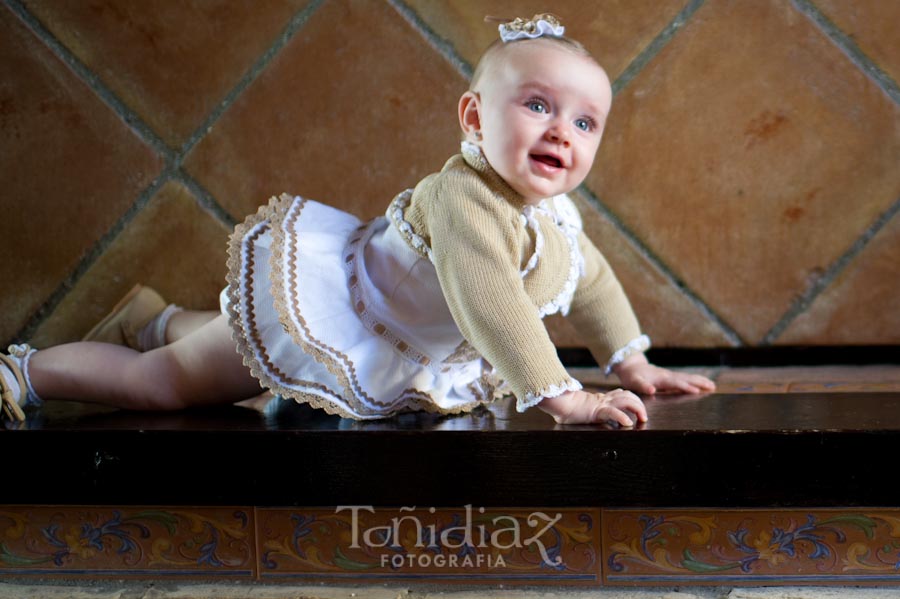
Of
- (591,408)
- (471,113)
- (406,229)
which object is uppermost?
(471,113)

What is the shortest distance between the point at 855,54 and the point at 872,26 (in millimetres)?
46

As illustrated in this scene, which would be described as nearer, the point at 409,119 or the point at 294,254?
the point at 294,254

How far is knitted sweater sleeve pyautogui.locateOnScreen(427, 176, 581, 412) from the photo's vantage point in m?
1.15

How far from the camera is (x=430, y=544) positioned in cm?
125

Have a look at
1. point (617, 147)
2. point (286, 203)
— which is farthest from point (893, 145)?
point (286, 203)

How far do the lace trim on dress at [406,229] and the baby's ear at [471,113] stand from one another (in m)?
0.13

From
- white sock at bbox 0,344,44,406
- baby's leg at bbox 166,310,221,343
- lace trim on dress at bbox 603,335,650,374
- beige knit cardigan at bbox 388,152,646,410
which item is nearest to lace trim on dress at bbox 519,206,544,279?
beige knit cardigan at bbox 388,152,646,410

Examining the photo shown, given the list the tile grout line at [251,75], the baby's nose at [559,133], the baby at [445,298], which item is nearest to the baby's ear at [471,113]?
the baby at [445,298]

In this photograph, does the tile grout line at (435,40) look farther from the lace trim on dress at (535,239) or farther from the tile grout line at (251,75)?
the lace trim on dress at (535,239)

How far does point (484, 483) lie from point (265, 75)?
82 centimetres

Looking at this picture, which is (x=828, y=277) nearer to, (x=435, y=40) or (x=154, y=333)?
(x=435, y=40)

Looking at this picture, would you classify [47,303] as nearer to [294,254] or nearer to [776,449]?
[294,254]

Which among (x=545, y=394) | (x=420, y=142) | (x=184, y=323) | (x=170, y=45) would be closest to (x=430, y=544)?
(x=545, y=394)

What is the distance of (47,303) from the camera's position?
1741mm
